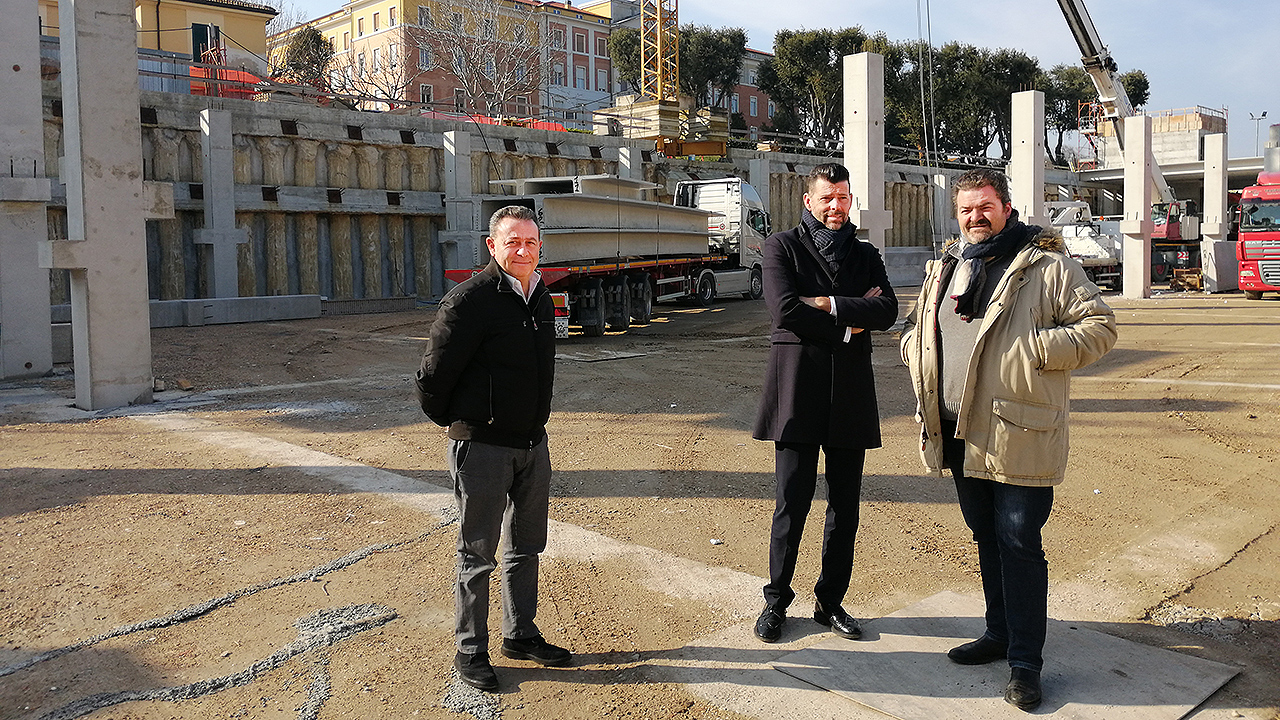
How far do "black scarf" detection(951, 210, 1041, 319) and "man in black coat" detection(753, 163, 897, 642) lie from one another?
0.46 m

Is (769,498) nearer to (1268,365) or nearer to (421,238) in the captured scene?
(1268,365)

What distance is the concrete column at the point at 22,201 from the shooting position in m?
12.0

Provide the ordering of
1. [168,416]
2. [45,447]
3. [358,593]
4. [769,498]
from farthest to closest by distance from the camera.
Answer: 1. [168,416]
2. [45,447]
3. [769,498]
4. [358,593]

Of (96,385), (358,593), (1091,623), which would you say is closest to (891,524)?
(1091,623)

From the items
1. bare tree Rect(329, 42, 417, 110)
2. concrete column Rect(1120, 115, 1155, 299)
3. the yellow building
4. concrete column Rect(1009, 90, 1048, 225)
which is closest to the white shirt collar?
concrete column Rect(1009, 90, 1048, 225)

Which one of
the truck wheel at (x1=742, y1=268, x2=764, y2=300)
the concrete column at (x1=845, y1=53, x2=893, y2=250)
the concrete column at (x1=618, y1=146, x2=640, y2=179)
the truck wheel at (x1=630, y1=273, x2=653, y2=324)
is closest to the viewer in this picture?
the concrete column at (x1=845, y1=53, x2=893, y2=250)

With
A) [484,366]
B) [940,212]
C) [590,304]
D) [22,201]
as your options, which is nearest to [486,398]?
[484,366]

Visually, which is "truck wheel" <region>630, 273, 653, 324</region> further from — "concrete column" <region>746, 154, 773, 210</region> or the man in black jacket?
the man in black jacket

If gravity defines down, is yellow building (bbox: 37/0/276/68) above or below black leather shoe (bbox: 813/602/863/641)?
above

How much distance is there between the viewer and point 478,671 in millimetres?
3916

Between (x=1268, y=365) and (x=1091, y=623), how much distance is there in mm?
10121

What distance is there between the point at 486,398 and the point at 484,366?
129 mm

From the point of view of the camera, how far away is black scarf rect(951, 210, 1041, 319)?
3695mm

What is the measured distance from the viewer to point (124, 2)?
10.3 meters
